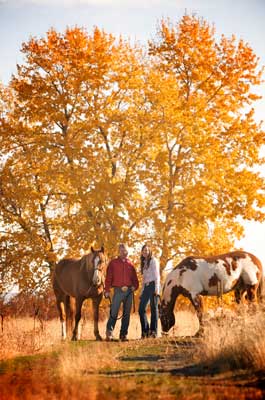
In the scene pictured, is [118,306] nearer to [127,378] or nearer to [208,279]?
[208,279]

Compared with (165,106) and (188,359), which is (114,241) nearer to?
(165,106)

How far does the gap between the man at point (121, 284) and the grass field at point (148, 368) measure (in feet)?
5.46

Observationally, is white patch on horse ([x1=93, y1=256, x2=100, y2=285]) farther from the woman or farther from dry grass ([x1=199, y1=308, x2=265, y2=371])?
dry grass ([x1=199, y1=308, x2=265, y2=371])

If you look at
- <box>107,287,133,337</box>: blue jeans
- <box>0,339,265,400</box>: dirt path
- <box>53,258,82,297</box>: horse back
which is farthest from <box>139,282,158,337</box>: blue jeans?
<box>0,339,265,400</box>: dirt path

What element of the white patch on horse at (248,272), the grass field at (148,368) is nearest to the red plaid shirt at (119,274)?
the grass field at (148,368)

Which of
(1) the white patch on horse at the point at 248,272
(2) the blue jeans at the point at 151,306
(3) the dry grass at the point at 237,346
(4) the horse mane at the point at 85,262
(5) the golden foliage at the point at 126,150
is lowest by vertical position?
(3) the dry grass at the point at 237,346

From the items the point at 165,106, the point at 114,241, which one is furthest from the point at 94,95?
the point at 114,241

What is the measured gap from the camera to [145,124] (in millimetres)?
18719

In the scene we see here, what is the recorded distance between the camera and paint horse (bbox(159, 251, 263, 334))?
12828 millimetres

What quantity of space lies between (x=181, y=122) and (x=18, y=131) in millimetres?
5378

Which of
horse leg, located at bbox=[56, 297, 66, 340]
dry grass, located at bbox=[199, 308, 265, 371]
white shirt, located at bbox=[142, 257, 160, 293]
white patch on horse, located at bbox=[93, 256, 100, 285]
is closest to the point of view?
dry grass, located at bbox=[199, 308, 265, 371]

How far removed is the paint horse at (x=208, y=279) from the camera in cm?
1283

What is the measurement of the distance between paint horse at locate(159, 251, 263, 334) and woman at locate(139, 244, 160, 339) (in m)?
0.22

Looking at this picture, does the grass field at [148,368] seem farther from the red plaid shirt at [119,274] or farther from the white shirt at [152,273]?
the red plaid shirt at [119,274]
